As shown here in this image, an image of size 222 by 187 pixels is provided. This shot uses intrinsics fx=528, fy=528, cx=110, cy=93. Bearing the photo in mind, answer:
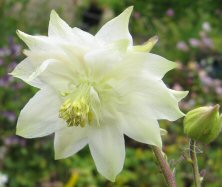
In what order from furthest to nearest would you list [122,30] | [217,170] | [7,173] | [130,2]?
1. [130,2]
2. [217,170]
3. [7,173]
4. [122,30]

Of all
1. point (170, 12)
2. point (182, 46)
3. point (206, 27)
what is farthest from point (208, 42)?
point (170, 12)

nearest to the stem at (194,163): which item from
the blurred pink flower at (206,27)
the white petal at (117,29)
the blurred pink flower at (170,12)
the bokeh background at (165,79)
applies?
the white petal at (117,29)

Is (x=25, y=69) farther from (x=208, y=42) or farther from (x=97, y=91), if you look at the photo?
(x=208, y=42)

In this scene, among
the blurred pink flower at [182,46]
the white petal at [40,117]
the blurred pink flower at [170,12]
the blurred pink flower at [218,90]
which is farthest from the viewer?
the blurred pink flower at [182,46]

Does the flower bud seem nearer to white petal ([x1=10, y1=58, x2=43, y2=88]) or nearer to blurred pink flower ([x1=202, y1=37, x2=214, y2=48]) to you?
white petal ([x1=10, y1=58, x2=43, y2=88])

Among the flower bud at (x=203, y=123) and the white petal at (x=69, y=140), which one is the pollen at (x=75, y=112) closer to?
the white petal at (x=69, y=140)

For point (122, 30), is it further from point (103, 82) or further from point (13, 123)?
point (13, 123)

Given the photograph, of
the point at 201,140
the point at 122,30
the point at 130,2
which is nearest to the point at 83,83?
the point at 122,30
